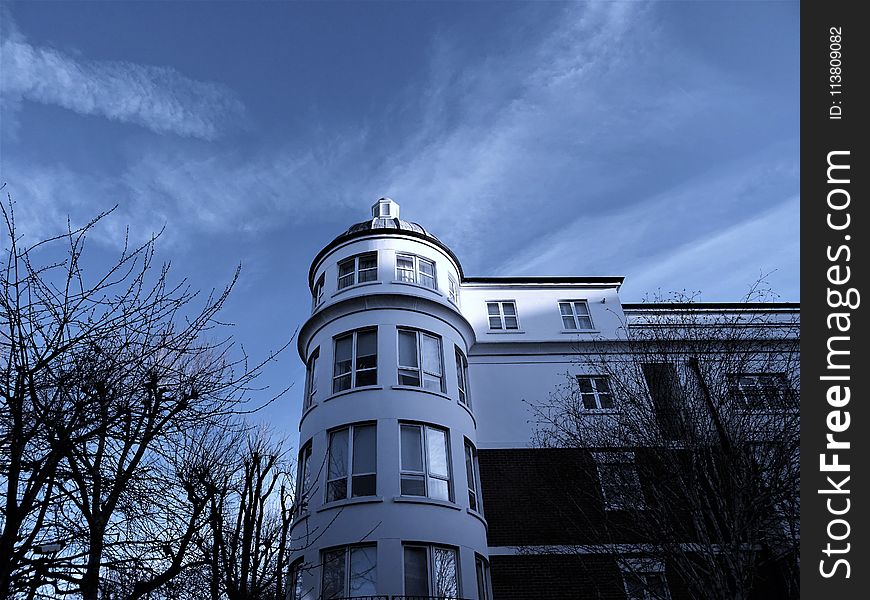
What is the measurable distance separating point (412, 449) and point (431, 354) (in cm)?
321

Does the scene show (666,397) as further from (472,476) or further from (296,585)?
(296,585)

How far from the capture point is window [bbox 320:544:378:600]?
43.4ft

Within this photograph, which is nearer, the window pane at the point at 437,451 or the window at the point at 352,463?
the window at the point at 352,463

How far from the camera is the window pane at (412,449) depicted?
49.2 ft

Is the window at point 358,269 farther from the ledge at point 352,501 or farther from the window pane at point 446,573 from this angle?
the window pane at point 446,573

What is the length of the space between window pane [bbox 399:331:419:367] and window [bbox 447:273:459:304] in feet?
8.60

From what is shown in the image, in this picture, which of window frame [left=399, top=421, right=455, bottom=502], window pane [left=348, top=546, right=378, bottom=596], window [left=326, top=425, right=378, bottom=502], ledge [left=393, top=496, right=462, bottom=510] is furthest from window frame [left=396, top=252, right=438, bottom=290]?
window pane [left=348, top=546, right=378, bottom=596]

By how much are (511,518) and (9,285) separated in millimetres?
13761

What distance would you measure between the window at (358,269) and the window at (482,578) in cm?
893

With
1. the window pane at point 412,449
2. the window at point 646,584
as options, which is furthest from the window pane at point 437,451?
the window at point 646,584

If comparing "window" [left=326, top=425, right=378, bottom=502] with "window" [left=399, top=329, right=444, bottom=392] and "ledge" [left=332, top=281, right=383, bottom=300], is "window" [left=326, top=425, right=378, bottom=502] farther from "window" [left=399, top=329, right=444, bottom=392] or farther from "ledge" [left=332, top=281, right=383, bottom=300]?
"ledge" [left=332, top=281, right=383, bottom=300]

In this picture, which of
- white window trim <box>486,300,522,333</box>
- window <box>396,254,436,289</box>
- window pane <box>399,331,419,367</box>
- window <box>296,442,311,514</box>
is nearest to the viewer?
window <box>296,442,311,514</box>

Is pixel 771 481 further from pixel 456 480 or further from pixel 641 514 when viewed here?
pixel 456 480
